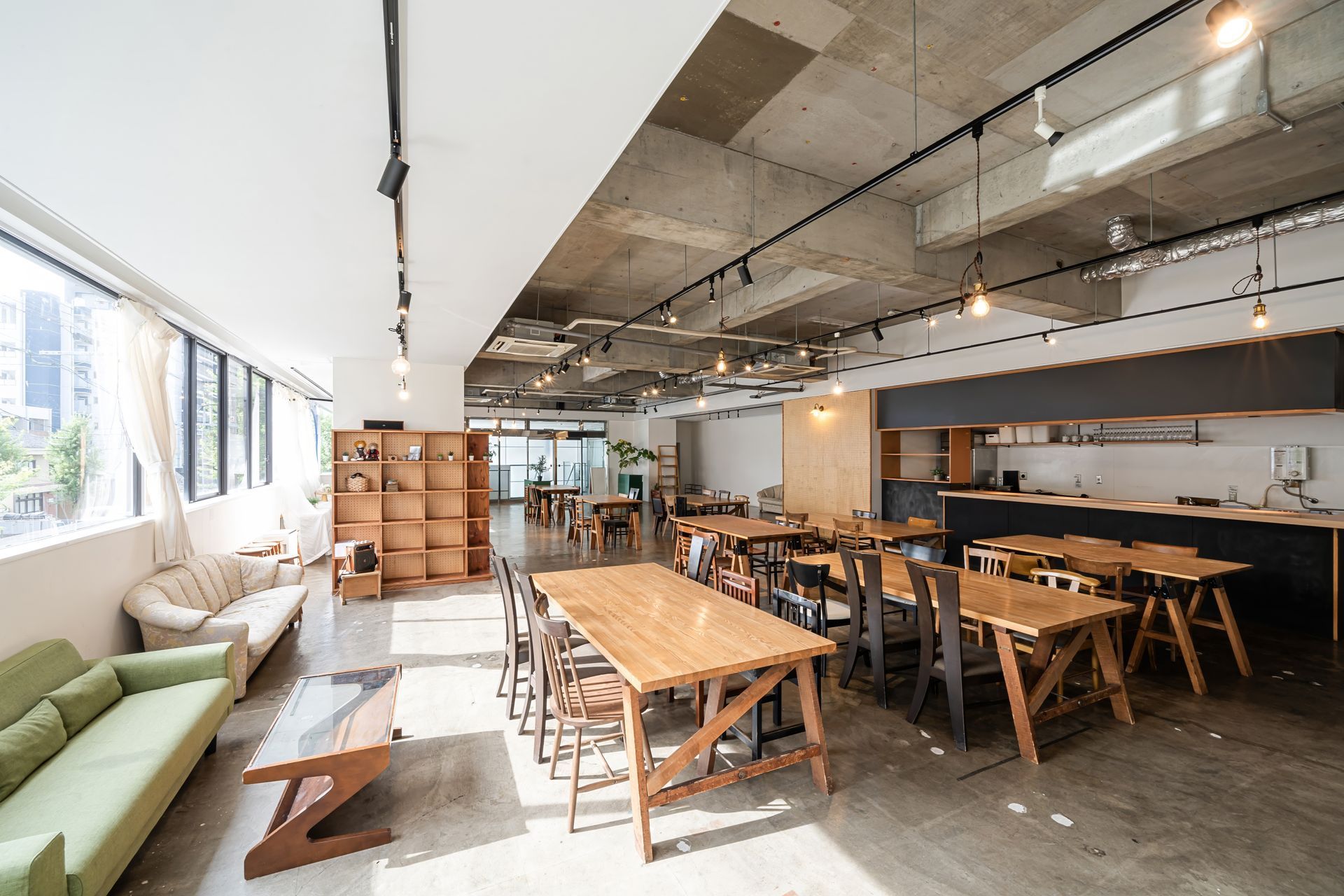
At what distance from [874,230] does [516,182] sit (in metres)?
2.75

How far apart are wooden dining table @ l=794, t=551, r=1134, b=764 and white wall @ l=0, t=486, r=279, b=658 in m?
4.78

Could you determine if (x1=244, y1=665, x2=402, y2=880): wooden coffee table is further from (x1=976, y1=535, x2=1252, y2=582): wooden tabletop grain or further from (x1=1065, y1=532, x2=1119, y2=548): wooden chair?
(x1=1065, y1=532, x2=1119, y2=548): wooden chair

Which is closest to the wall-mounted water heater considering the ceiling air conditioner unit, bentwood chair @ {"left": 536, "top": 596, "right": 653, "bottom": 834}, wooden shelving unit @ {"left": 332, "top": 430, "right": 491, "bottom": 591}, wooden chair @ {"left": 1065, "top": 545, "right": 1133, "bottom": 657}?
wooden chair @ {"left": 1065, "top": 545, "right": 1133, "bottom": 657}

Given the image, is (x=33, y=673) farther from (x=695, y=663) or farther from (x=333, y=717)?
(x=695, y=663)

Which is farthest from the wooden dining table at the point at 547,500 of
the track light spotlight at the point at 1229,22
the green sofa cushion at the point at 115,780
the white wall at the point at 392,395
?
the track light spotlight at the point at 1229,22

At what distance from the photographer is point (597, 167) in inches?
95.2

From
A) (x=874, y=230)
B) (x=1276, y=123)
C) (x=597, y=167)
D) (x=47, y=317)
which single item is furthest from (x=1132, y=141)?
(x=47, y=317)

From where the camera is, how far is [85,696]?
2592mm

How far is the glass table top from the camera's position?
2314mm

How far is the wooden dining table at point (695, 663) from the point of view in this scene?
2.24 metres

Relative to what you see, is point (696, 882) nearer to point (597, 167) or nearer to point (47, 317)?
point (597, 167)

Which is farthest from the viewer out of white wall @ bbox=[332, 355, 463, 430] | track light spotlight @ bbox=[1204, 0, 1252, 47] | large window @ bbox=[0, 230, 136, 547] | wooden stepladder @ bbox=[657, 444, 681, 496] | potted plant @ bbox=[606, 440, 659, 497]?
wooden stepladder @ bbox=[657, 444, 681, 496]

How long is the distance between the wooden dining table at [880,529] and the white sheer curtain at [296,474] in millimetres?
7479

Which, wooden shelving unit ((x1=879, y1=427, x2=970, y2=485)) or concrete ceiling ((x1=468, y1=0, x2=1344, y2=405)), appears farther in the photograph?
wooden shelving unit ((x1=879, y1=427, x2=970, y2=485))
